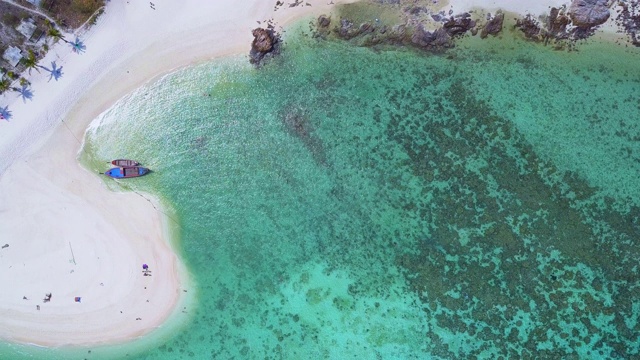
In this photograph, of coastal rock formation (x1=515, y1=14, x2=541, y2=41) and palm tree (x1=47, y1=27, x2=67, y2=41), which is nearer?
palm tree (x1=47, y1=27, x2=67, y2=41)

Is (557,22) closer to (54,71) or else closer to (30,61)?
(54,71)

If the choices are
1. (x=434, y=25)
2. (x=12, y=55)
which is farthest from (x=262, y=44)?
(x=12, y=55)

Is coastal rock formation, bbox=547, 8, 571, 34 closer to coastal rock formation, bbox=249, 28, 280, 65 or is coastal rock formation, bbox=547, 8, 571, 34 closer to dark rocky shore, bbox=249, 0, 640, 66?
dark rocky shore, bbox=249, 0, 640, 66

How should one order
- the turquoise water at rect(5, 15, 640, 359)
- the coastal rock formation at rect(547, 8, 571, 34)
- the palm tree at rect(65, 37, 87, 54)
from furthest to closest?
the palm tree at rect(65, 37, 87, 54), the coastal rock formation at rect(547, 8, 571, 34), the turquoise water at rect(5, 15, 640, 359)

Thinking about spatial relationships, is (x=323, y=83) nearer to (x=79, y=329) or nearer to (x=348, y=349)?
(x=348, y=349)

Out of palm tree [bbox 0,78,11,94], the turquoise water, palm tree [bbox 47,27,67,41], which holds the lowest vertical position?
the turquoise water

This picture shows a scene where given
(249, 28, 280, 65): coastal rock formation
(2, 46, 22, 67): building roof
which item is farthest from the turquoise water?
(2, 46, 22, 67): building roof
